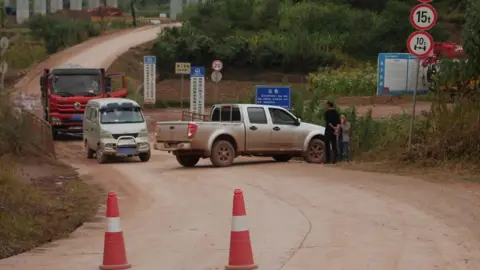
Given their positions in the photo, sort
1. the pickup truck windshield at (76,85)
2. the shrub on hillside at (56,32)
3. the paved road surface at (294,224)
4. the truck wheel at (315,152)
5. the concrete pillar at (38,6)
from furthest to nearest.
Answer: the concrete pillar at (38,6)
the shrub on hillside at (56,32)
the pickup truck windshield at (76,85)
the truck wheel at (315,152)
the paved road surface at (294,224)

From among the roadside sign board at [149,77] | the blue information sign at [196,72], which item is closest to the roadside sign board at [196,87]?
the blue information sign at [196,72]

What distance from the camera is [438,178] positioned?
63.1 ft

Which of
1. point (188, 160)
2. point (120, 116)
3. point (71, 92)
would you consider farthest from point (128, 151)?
point (71, 92)

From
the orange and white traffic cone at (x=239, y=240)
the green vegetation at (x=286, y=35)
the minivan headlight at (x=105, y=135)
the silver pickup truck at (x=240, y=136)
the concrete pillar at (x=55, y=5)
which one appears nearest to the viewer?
the orange and white traffic cone at (x=239, y=240)

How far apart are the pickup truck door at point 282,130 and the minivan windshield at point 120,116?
5848 millimetres

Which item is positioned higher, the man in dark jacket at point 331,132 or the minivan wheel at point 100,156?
the man in dark jacket at point 331,132

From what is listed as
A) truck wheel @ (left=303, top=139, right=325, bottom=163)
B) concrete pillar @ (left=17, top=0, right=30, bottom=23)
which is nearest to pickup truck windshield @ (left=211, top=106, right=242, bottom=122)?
truck wheel @ (left=303, top=139, right=325, bottom=163)

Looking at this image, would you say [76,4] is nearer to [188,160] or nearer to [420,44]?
[188,160]

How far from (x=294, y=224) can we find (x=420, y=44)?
24.7ft

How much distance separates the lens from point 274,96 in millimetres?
33938

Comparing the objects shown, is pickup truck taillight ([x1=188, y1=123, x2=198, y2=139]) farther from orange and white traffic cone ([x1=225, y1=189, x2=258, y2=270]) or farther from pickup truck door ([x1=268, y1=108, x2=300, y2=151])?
orange and white traffic cone ([x1=225, y1=189, x2=258, y2=270])

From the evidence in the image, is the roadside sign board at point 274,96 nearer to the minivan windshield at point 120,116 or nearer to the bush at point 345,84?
the minivan windshield at point 120,116

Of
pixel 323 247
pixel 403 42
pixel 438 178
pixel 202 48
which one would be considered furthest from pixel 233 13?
pixel 323 247

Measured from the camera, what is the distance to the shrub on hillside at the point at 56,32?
8475cm
